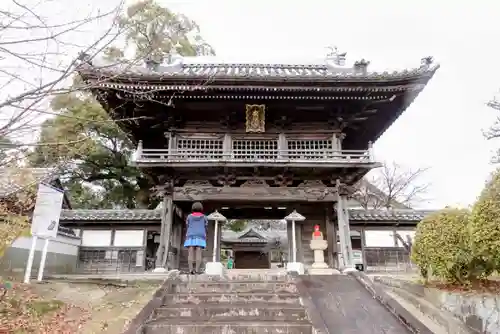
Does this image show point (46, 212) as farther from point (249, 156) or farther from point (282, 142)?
point (282, 142)

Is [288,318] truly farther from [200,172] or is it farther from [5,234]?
[200,172]

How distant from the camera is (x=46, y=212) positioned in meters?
9.84

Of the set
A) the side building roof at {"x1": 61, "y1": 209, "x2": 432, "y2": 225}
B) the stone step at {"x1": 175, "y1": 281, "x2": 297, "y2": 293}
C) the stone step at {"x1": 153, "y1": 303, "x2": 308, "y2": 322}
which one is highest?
the side building roof at {"x1": 61, "y1": 209, "x2": 432, "y2": 225}

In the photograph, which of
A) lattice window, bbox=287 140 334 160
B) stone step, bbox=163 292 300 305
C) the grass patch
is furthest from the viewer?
lattice window, bbox=287 140 334 160

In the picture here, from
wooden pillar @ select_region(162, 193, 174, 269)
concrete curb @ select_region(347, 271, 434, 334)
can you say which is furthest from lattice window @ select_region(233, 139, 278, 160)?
concrete curb @ select_region(347, 271, 434, 334)

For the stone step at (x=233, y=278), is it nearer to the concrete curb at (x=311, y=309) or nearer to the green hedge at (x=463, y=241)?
the concrete curb at (x=311, y=309)

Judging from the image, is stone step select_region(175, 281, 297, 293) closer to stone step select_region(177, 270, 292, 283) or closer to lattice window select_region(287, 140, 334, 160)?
stone step select_region(177, 270, 292, 283)

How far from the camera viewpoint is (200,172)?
40.6 feet

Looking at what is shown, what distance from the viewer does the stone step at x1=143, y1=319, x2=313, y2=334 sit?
6.10 m

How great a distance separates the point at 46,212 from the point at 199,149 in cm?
501

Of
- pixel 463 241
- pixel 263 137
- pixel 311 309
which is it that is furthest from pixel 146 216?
pixel 463 241

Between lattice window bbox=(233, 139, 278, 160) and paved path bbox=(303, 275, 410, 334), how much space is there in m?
4.51

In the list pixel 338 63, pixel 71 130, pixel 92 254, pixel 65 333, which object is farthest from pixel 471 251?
pixel 71 130

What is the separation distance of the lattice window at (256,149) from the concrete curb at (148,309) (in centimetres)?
511
